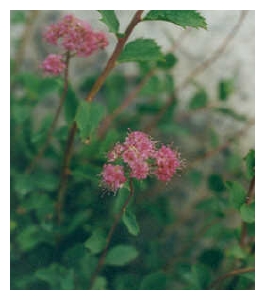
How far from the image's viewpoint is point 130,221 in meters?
0.90

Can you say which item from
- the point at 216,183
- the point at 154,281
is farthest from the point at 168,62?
the point at 154,281

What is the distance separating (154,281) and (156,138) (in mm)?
438

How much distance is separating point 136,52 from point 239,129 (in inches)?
22.4

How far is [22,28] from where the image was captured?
1.46m

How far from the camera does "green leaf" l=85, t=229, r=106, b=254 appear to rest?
99 cm

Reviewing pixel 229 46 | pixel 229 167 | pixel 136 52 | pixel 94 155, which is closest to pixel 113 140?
pixel 94 155

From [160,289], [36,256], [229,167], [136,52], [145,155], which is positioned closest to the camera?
[145,155]

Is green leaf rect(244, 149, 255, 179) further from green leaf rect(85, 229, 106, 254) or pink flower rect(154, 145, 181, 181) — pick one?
green leaf rect(85, 229, 106, 254)

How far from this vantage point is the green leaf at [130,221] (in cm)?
88

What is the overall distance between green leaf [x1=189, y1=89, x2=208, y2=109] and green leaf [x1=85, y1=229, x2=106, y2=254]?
0.50 m

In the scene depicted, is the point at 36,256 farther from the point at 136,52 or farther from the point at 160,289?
the point at 136,52

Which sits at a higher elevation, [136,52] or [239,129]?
[136,52]

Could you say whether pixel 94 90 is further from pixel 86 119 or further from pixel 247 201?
pixel 247 201
